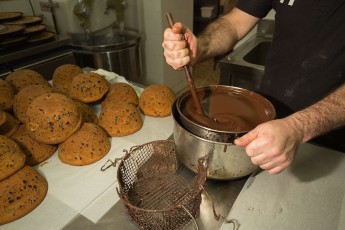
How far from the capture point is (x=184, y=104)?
0.72 meters

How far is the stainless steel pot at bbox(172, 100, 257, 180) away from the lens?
57 centimetres

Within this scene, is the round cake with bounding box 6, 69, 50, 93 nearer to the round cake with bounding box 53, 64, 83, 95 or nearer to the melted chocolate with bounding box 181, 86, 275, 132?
the round cake with bounding box 53, 64, 83, 95

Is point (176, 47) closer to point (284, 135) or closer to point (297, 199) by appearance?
point (284, 135)

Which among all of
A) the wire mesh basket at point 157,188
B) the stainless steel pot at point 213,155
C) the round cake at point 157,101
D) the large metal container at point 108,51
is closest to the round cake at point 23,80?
the round cake at point 157,101

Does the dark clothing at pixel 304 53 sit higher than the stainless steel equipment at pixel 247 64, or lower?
higher

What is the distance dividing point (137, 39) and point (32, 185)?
1.69m

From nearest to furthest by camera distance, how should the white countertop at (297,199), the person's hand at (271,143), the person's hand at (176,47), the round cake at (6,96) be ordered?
the person's hand at (271,143) → the white countertop at (297,199) → the person's hand at (176,47) → the round cake at (6,96)

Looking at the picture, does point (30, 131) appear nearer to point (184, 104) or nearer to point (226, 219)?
point (184, 104)

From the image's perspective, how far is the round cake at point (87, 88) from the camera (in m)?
1.01

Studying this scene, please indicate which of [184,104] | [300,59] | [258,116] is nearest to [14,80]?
[184,104]

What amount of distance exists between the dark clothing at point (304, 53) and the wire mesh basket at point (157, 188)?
56cm

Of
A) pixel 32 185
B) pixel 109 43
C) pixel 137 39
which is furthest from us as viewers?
pixel 137 39

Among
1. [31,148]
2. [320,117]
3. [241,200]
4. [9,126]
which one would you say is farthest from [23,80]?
[320,117]

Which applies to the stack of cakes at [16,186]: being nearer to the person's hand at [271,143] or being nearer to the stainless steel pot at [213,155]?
the stainless steel pot at [213,155]
